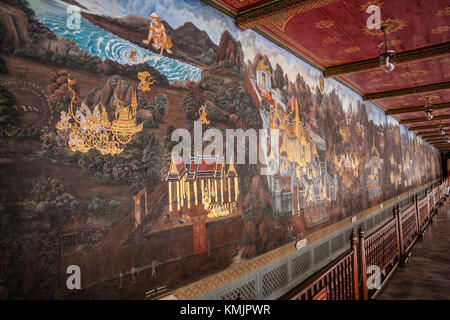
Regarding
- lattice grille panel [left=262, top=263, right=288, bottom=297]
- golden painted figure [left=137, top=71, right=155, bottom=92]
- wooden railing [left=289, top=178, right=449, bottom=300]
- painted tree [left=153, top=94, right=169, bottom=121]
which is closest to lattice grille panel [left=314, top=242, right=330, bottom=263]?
wooden railing [left=289, top=178, right=449, bottom=300]

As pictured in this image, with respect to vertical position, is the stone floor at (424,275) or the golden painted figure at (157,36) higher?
the golden painted figure at (157,36)

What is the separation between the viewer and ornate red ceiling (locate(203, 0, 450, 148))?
4.87 meters

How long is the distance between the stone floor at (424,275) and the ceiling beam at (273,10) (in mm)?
5400

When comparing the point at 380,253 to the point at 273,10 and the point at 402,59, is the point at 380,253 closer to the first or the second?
the point at 402,59

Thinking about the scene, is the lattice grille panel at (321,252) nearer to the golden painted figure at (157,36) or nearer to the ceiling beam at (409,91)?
the golden painted figure at (157,36)

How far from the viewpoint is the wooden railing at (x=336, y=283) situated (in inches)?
130

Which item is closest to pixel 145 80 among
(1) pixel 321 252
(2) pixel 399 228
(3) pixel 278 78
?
(3) pixel 278 78

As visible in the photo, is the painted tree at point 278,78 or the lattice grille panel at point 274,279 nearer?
the lattice grille panel at point 274,279

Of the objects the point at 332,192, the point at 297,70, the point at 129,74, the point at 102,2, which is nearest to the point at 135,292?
the point at 129,74

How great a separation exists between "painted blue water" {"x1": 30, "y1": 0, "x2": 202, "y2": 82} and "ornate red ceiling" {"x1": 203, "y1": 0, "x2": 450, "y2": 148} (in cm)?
152

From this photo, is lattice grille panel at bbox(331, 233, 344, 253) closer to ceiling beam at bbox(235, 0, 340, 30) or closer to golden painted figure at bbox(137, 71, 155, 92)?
ceiling beam at bbox(235, 0, 340, 30)

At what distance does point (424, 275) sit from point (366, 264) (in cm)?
236

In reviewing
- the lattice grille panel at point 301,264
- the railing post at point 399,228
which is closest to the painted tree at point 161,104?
the lattice grille panel at point 301,264
